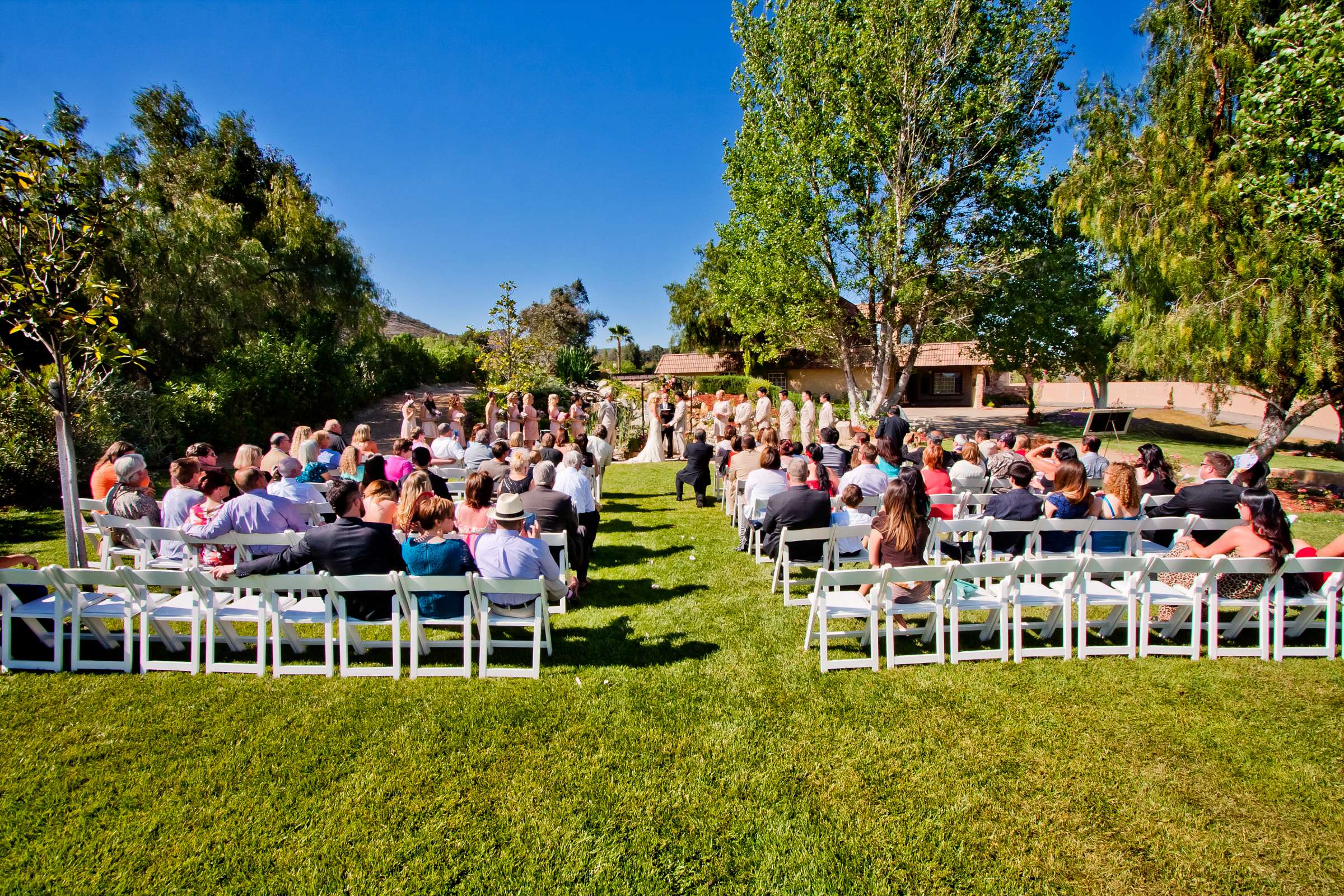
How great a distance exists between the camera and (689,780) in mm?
Answer: 3400

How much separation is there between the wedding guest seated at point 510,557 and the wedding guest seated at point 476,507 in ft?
2.15

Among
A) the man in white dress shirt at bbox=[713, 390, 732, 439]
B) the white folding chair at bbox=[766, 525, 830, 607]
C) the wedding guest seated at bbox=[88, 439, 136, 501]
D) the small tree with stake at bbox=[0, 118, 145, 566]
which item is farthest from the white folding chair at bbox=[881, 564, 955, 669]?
the man in white dress shirt at bbox=[713, 390, 732, 439]

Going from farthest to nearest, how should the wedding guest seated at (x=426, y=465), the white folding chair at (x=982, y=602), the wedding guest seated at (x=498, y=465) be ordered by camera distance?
1. the wedding guest seated at (x=426, y=465)
2. the wedding guest seated at (x=498, y=465)
3. the white folding chair at (x=982, y=602)

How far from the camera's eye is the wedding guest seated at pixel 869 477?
279 inches

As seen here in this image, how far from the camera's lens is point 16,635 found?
4.87 metres

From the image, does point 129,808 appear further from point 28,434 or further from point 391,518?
point 28,434

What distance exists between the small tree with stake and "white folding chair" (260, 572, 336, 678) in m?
2.44

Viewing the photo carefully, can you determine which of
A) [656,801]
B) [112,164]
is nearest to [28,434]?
[112,164]

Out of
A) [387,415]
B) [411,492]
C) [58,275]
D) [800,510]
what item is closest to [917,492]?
[800,510]

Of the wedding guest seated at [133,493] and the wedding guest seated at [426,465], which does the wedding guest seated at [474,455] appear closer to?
the wedding guest seated at [426,465]

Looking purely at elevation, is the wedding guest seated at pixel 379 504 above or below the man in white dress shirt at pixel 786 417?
below

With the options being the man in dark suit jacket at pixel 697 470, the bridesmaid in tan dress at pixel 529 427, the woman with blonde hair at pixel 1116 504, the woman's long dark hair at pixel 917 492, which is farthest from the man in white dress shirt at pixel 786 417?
the woman's long dark hair at pixel 917 492

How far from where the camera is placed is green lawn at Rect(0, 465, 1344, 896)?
9.18 ft

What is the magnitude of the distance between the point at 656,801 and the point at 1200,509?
6.12 metres
